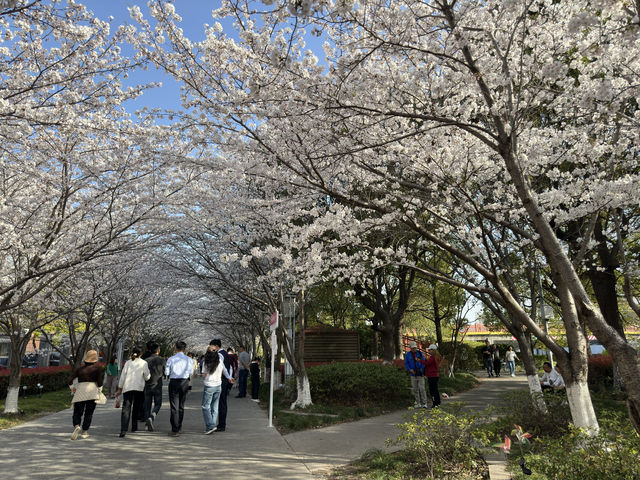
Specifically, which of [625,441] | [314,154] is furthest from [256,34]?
[625,441]

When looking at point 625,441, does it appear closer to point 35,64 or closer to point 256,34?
point 256,34

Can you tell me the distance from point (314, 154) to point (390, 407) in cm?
742

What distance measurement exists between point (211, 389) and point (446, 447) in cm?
461

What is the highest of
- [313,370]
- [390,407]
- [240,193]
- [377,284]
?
[240,193]

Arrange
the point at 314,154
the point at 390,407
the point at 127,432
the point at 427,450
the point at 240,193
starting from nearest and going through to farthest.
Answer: the point at 427,450
the point at 314,154
the point at 127,432
the point at 390,407
the point at 240,193

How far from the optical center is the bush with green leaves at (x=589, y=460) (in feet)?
11.9

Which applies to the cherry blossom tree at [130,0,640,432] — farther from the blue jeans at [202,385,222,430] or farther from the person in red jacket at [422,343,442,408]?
the person in red jacket at [422,343,442,408]

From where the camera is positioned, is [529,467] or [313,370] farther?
[313,370]

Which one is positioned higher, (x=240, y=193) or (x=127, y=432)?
(x=240, y=193)

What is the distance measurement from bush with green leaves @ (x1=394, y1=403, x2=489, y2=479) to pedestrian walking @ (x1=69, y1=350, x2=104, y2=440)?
544 centimetres

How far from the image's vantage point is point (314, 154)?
20.2 ft

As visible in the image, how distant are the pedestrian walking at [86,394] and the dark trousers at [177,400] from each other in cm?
123

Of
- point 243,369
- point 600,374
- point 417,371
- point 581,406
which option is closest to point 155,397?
point 417,371

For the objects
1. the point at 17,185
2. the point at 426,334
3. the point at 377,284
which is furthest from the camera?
the point at 426,334
